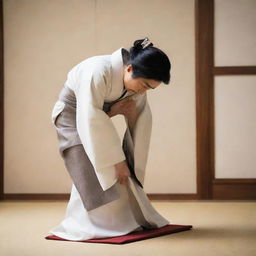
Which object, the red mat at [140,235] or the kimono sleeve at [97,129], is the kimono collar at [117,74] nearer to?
the kimono sleeve at [97,129]

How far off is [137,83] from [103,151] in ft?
1.44

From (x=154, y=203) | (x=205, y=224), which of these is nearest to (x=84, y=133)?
(x=205, y=224)

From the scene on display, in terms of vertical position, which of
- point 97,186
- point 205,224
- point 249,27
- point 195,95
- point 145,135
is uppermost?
point 249,27

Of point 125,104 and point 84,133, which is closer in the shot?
point 84,133

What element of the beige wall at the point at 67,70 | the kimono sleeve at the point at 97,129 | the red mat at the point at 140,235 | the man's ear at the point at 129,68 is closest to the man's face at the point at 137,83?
the man's ear at the point at 129,68

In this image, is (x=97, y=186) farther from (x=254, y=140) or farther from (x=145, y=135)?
(x=254, y=140)

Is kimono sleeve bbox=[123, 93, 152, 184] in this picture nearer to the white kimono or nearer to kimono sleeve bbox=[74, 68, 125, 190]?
the white kimono

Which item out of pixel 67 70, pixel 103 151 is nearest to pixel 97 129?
pixel 103 151

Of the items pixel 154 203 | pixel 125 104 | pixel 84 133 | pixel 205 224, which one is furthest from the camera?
pixel 154 203

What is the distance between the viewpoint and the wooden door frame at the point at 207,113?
5.62m

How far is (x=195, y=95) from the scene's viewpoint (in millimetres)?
5695

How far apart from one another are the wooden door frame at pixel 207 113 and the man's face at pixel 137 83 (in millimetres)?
2072

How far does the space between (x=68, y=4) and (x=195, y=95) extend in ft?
4.72

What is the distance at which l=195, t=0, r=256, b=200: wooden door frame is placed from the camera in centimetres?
562
